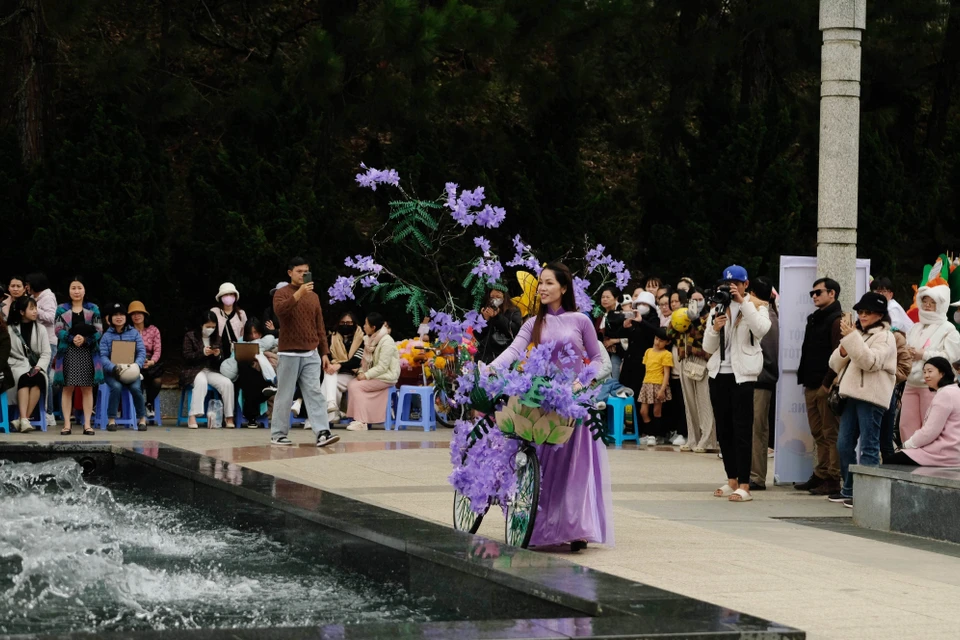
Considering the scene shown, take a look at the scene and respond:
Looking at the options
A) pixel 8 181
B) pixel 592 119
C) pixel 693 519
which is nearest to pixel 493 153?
pixel 592 119

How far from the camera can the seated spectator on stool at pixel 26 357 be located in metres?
17.1

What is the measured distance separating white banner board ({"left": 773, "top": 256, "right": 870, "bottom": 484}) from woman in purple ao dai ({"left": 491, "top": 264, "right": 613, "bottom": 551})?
4.41 metres

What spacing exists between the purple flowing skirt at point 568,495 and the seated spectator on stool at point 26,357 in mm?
9921

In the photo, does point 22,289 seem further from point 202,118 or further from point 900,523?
point 900,523

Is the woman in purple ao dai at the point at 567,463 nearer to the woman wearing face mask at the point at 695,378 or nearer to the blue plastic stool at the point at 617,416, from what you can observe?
the woman wearing face mask at the point at 695,378

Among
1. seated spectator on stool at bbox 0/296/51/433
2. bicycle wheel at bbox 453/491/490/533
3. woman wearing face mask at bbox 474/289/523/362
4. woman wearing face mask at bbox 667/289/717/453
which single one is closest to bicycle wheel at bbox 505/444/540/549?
bicycle wheel at bbox 453/491/490/533

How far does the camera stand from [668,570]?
803 cm

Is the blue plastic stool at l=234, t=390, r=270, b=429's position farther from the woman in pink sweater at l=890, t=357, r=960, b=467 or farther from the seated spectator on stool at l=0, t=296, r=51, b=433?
the woman in pink sweater at l=890, t=357, r=960, b=467

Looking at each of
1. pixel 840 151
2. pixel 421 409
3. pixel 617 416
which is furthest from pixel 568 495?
pixel 421 409

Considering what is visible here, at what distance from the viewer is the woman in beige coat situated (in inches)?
448

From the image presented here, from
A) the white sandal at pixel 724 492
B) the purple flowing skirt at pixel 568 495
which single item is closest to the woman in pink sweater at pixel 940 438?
the white sandal at pixel 724 492

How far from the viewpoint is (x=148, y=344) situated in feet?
61.3

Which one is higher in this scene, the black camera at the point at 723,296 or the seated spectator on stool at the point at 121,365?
the black camera at the point at 723,296

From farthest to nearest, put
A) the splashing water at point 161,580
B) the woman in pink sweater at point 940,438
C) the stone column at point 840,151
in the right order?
1. the stone column at point 840,151
2. the woman in pink sweater at point 940,438
3. the splashing water at point 161,580
